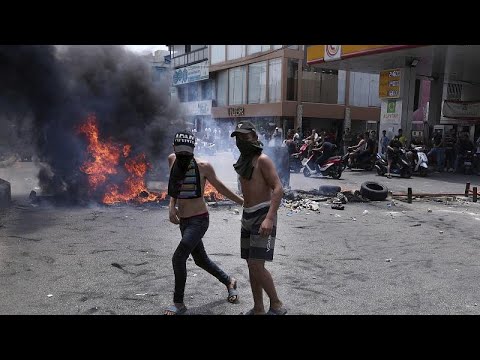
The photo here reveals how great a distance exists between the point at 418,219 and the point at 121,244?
5.60 metres

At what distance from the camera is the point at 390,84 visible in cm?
1652

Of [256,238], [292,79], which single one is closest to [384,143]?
[292,79]

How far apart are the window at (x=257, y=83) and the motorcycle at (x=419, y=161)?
16260 millimetres

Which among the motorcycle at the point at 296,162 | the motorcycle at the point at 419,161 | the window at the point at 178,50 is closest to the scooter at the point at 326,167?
the motorcycle at the point at 296,162

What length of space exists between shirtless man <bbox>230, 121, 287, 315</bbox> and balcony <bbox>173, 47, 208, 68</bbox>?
117ft

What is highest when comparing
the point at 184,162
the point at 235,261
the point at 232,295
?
the point at 184,162

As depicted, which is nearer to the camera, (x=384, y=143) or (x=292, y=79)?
(x=384, y=143)

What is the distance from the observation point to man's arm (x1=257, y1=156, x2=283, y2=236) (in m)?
3.34

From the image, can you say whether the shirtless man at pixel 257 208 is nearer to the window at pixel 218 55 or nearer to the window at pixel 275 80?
the window at pixel 275 80

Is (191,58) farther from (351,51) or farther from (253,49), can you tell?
(351,51)

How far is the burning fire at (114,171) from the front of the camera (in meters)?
9.27

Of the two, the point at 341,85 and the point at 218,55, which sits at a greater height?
the point at 218,55

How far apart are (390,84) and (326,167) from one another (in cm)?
545
